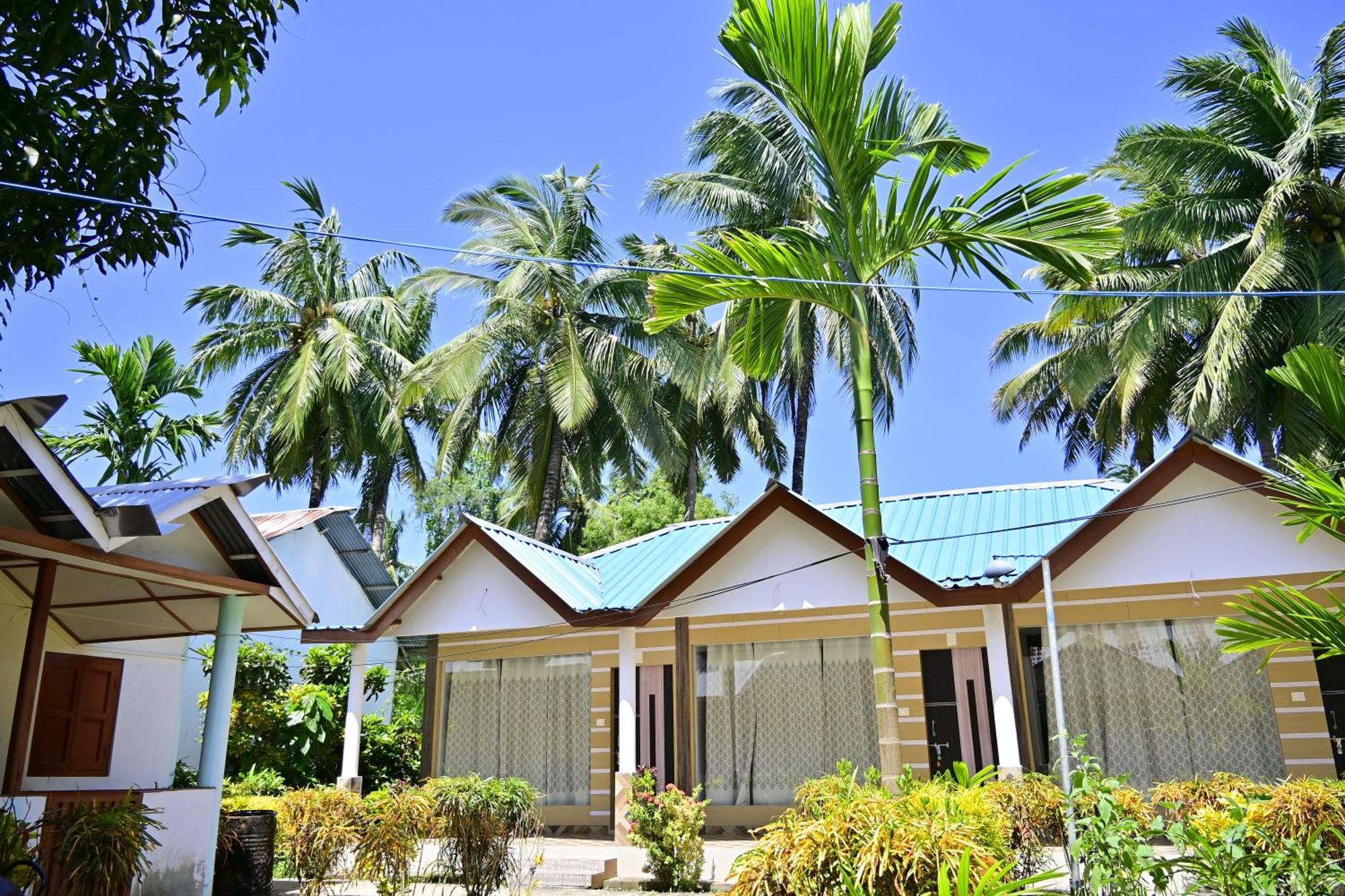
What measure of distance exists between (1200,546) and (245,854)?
11.1 metres

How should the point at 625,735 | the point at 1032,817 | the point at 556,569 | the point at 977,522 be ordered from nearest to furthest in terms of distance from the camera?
the point at 1032,817 → the point at 625,735 → the point at 977,522 → the point at 556,569

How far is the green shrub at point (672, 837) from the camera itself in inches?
424

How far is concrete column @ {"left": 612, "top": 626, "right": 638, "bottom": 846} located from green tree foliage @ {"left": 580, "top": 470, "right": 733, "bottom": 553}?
18553mm

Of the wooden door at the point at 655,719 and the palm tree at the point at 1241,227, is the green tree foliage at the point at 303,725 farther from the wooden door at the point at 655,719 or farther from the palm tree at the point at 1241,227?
the palm tree at the point at 1241,227

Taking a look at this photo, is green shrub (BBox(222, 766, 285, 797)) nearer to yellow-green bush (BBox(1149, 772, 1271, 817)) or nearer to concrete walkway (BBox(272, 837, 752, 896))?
concrete walkway (BBox(272, 837, 752, 896))

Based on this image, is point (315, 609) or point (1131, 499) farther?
point (315, 609)

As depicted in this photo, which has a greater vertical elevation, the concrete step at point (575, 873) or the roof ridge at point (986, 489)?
the roof ridge at point (986, 489)

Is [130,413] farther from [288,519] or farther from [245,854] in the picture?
[245,854]

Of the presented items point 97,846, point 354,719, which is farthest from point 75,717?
point 354,719

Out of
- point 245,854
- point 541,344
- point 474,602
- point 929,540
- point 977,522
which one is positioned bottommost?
point 245,854

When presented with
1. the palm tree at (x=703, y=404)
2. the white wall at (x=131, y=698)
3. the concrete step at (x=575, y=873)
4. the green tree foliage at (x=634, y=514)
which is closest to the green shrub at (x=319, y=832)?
the concrete step at (x=575, y=873)

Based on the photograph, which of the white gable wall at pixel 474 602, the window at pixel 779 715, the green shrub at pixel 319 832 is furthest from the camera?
the window at pixel 779 715

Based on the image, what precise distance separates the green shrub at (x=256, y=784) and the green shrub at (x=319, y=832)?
18.0 ft

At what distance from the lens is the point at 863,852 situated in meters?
5.24
